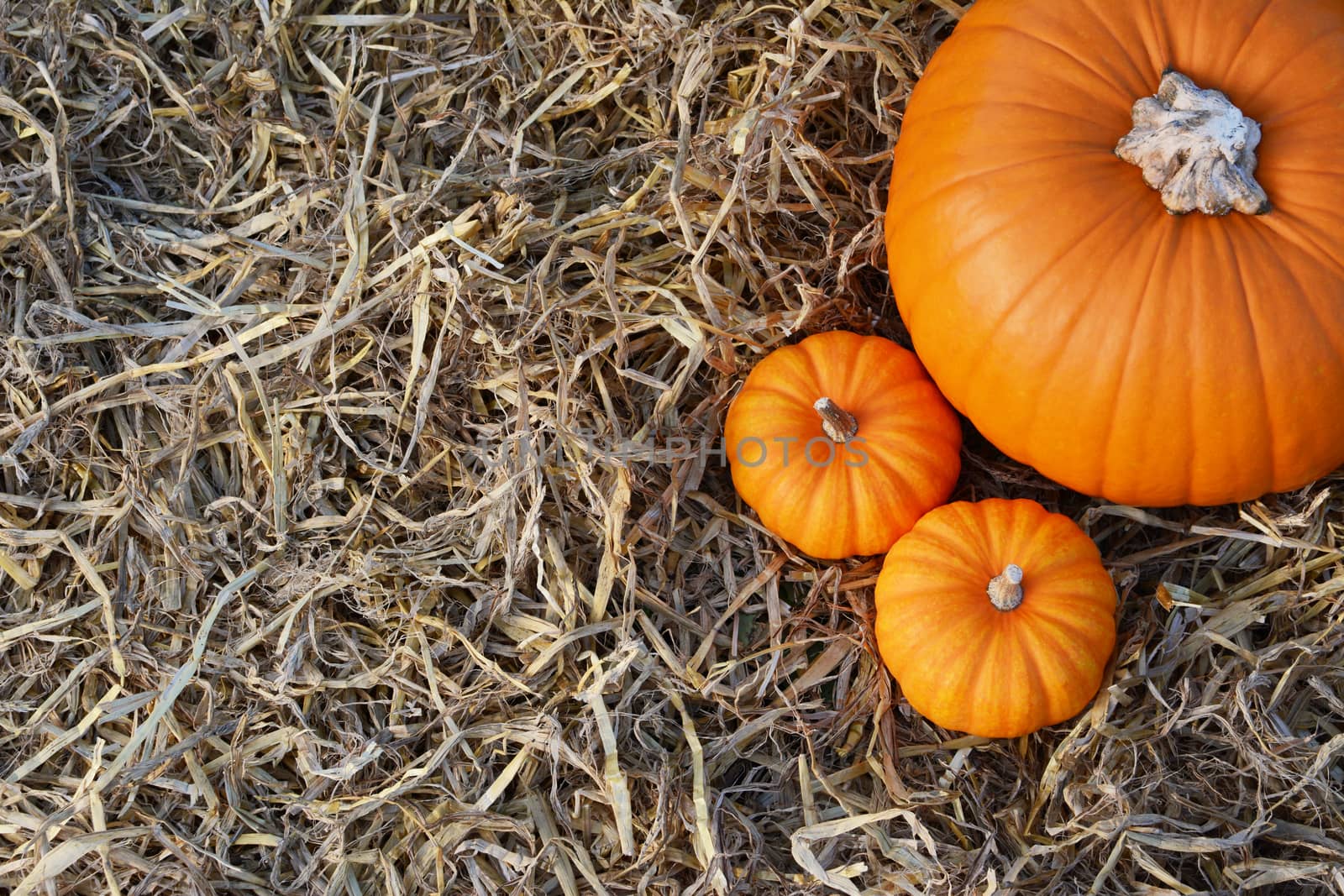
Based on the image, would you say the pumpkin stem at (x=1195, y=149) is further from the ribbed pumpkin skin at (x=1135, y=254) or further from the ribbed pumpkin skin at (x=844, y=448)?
the ribbed pumpkin skin at (x=844, y=448)

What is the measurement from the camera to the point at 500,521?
2.81 metres

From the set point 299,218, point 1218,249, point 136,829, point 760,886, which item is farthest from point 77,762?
point 1218,249

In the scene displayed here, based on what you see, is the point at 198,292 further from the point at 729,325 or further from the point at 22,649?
the point at 729,325

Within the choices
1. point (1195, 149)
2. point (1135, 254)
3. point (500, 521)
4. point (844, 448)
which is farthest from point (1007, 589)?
point (500, 521)

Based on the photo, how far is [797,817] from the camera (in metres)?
2.71

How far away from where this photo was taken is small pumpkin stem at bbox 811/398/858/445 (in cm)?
259

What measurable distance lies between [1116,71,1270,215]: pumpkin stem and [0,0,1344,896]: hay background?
86 cm

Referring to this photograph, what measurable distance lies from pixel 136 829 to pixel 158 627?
51cm

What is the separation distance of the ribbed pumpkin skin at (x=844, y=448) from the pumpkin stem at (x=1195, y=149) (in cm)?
78

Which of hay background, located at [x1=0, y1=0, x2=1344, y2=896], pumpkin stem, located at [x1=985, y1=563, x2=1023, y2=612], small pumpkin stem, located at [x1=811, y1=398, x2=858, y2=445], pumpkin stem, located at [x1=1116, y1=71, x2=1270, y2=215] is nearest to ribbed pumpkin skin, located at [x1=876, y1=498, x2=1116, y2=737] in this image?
pumpkin stem, located at [x1=985, y1=563, x2=1023, y2=612]

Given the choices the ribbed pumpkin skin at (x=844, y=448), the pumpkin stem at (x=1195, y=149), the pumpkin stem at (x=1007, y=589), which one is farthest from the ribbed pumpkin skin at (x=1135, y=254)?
the pumpkin stem at (x=1007, y=589)

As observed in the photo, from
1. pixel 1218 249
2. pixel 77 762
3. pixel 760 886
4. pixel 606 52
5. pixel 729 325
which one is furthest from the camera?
pixel 606 52

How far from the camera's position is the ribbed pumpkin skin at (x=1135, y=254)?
2334mm

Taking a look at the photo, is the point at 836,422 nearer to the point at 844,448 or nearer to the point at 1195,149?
the point at 844,448
